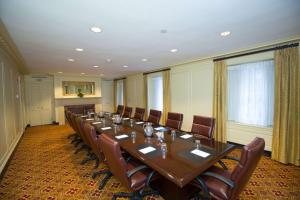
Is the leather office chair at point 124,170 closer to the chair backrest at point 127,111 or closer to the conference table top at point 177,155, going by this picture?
the conference table top at point 177,155

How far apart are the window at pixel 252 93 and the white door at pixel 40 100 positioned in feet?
25.9

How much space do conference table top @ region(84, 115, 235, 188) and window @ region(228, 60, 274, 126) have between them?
2.04 meters

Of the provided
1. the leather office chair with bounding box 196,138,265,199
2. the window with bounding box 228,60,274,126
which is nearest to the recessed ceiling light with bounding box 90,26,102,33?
the leather office chair with bounding box 196,138,265,199

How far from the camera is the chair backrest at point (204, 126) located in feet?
8.37

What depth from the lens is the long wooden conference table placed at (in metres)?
1.40

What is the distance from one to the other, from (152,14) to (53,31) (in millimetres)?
1616

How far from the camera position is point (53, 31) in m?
2.25

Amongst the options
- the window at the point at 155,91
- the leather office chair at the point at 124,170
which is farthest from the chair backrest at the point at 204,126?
the window at the point at 155,91

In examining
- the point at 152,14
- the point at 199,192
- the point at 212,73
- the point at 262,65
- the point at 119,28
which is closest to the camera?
the point at 152,14

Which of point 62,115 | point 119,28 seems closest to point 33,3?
point 119,28

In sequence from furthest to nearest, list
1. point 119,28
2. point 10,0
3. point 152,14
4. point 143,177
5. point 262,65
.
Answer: point 262,65 → point 119,28 → point 152,14 → point 143,177 → point 10,0

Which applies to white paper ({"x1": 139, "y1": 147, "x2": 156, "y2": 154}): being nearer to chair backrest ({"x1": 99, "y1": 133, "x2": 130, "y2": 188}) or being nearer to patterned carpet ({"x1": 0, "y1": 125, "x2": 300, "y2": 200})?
chair backrest ({"x1": 99, "y1": 133, "x2": 130, "y2": 188})

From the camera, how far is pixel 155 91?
21.1 feet

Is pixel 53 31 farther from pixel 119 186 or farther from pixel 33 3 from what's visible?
pixel 119 186
